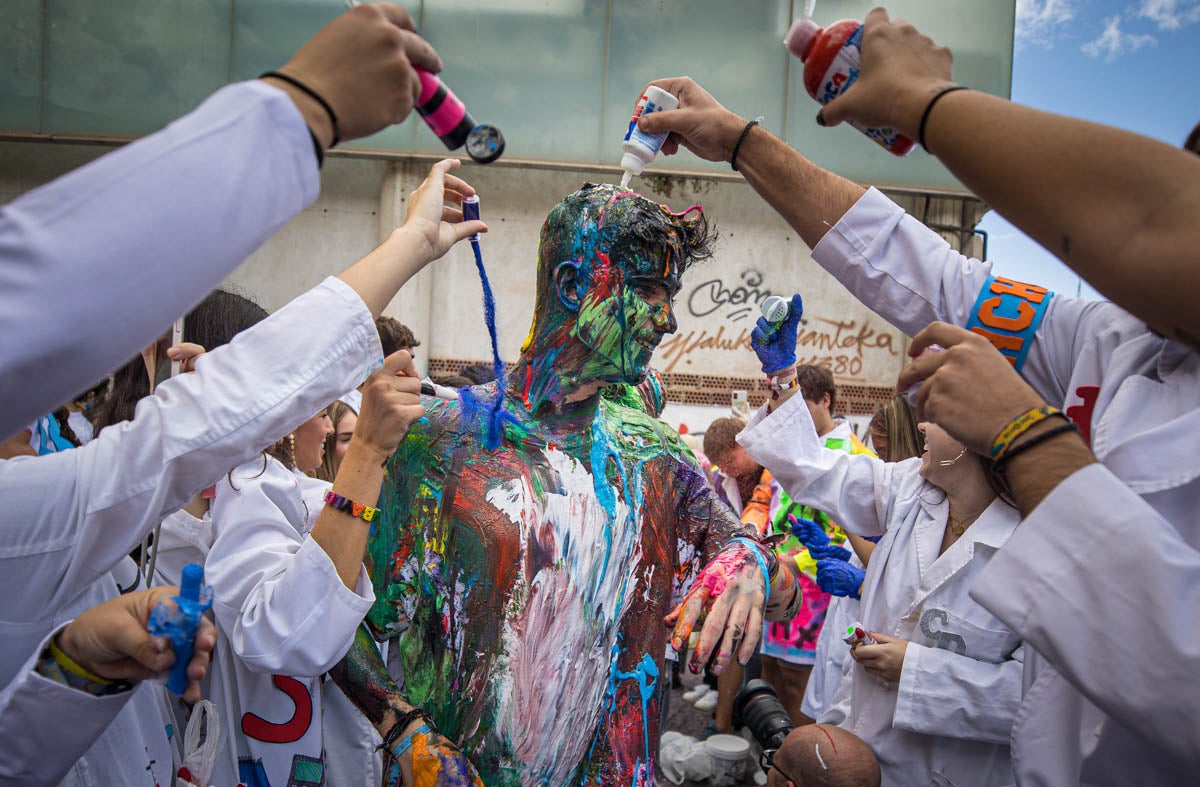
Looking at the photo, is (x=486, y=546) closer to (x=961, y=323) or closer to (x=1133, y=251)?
(x=961, y=323)

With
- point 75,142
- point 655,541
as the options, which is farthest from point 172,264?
point 75,142

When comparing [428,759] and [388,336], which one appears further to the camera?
[388,336]

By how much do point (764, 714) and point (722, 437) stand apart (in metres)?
2.03

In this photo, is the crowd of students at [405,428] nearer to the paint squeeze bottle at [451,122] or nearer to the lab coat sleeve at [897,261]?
the lab coat sleeve at [897,261]

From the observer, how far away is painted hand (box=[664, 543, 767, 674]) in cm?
165

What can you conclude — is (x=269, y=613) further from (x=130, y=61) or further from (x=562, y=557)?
(x=130, y=61)

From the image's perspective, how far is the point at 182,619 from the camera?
1.14 metres

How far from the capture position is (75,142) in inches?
353

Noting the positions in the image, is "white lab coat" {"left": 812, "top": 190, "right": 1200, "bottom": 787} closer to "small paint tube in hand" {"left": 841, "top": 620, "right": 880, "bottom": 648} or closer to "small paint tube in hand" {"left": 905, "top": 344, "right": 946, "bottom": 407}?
"small paint tube in hand" {"left": 905, "top": 344, "right": 946, "bottom": 407}

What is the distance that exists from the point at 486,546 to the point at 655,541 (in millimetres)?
454

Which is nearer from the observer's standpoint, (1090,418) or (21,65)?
(1090,418)

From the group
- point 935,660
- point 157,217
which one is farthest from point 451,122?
point 935,660

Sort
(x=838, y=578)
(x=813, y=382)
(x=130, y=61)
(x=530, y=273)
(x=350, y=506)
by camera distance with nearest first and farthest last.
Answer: (x=350, y=506) < (x=838, y=578) < (x=813, y=382) < (x=130, y=61) < (x=530, y=273)

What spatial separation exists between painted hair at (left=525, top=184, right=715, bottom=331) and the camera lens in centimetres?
253
